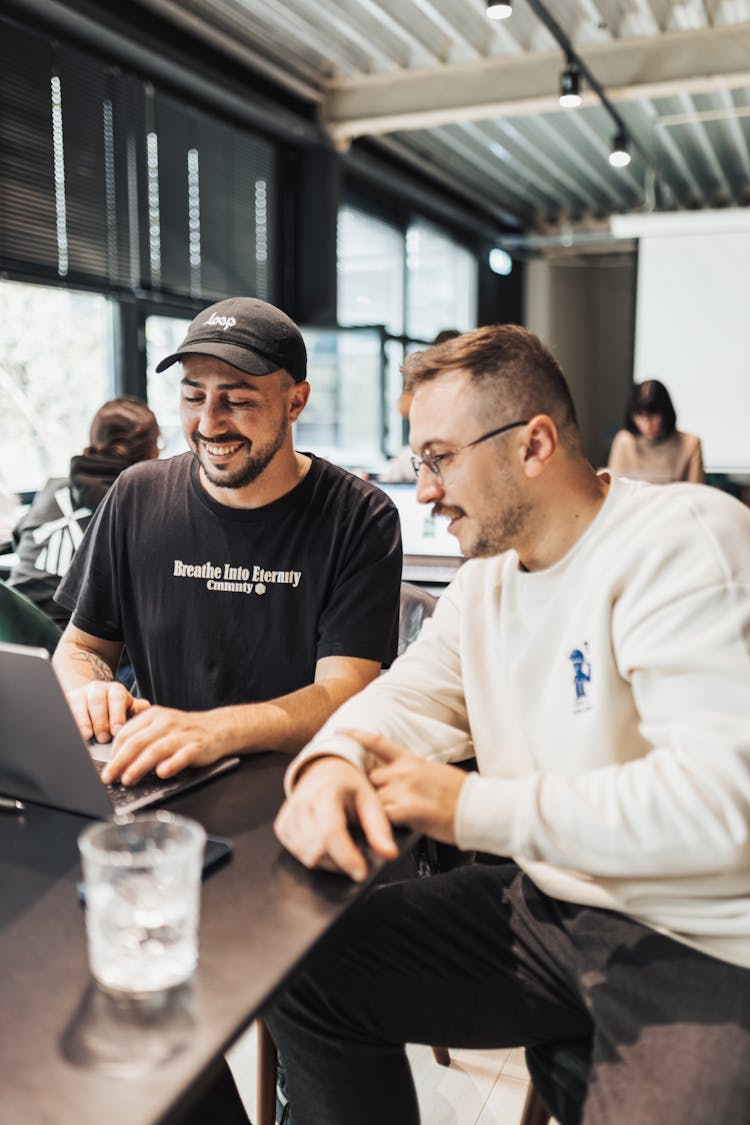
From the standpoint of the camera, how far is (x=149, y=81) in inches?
213

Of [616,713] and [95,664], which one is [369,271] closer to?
[95,664]

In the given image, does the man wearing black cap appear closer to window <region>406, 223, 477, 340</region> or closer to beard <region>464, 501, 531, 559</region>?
beard <region>464, 501, 531, 559</region>

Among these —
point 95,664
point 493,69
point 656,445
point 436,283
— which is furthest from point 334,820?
point 436,283

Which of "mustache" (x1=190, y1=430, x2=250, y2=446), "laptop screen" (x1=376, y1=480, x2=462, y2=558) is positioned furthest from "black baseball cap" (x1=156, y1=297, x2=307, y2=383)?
"laptop screen" (x1=376, y1=480, x2=462, y2=558)

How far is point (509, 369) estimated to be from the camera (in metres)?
1.30

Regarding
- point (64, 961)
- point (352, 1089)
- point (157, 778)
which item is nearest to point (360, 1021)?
point (352, 1089)

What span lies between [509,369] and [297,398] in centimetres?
60

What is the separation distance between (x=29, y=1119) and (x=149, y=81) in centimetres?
571

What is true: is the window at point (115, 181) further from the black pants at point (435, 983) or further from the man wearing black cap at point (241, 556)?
the black pants at point (435, 983)

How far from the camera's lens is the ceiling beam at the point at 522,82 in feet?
18.9

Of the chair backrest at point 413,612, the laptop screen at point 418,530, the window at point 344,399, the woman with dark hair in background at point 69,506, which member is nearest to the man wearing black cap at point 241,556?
the chair backrest at point 413,612

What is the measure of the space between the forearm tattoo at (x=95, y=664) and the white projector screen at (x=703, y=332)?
21.0 ft

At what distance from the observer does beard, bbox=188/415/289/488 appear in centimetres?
169

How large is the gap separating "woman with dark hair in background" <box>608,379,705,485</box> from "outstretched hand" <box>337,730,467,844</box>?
4024 mm
